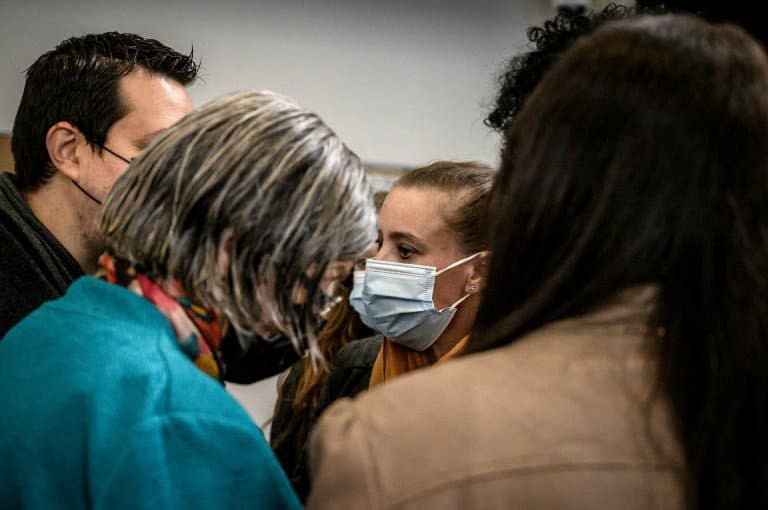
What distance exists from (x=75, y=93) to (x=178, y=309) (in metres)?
0.84

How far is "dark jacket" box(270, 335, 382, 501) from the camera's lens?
2105mm

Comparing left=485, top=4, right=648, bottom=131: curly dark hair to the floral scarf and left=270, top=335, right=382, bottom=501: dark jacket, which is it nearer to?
left=270, top=335, right=382, bottom=501: dark jacket

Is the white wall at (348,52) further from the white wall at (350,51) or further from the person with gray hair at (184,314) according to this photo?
the person with gray hair at (184,314)


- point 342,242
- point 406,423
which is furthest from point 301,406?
point 406,423

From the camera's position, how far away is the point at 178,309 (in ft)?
3.33

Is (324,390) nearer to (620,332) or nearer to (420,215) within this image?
(420,215)

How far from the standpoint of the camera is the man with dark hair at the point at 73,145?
1.63 meters

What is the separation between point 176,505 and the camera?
929 millimetres

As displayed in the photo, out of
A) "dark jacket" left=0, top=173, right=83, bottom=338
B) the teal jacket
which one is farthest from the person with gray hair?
"dark jacket" left=0, top=173, right=83, bottom=338

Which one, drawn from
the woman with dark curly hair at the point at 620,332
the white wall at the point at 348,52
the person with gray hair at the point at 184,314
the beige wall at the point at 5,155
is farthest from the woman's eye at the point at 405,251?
the beige wall at the point at 5,155

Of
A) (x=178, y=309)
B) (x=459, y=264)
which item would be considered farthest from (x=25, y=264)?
(x=459, y=264)

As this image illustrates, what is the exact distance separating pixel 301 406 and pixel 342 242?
125cm

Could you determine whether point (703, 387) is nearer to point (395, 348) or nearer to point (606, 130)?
point (606, 130)

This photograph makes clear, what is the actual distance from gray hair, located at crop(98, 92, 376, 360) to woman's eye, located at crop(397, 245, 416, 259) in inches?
42.4
